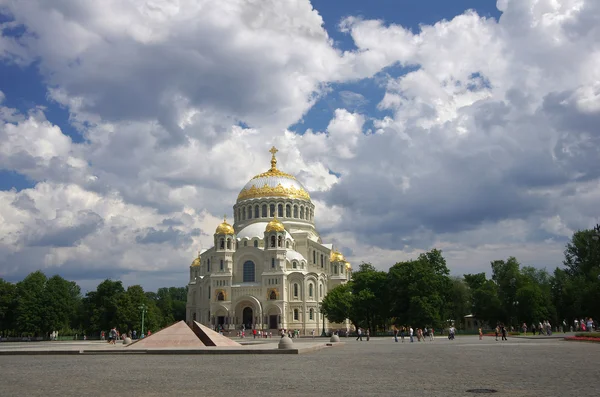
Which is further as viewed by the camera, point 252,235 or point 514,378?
point 252,235

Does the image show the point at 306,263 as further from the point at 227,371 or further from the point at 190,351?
the point at 227,371

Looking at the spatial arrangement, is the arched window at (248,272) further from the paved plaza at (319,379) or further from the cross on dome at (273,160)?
the paved plaza at (319,379)

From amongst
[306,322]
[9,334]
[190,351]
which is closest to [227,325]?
[306,322]

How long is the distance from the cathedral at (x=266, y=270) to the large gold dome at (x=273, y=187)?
0.47 ft

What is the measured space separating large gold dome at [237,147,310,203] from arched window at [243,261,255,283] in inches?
443

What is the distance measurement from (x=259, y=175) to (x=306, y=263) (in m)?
16.7

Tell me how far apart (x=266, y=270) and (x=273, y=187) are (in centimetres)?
1455

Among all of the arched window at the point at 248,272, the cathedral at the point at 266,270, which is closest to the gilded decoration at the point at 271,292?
the cathedral at the point at 266,270

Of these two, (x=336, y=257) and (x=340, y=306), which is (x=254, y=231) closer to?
(x=336, y=257)

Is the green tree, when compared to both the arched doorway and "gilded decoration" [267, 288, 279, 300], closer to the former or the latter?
the arched doorway

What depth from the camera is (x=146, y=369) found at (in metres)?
17.5

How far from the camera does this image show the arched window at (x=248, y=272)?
72.8 meters

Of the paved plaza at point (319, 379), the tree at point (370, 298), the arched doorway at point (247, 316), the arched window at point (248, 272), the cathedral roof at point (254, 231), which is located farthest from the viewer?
the cathedral roof at point (254, 231)

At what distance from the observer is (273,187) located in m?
81.0
